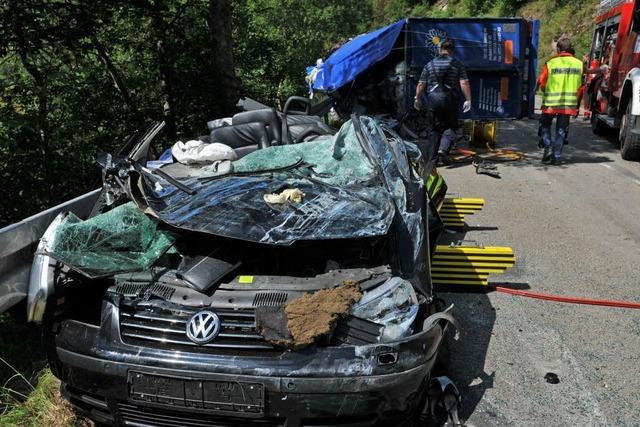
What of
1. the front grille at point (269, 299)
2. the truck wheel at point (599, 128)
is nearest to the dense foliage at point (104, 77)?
the front grille at point (269, 299)

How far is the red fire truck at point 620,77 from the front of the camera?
9047 millimetres

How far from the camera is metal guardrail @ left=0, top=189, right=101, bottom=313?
2.87m

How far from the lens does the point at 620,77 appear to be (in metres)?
10.1

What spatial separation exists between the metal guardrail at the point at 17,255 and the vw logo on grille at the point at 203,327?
1.03m

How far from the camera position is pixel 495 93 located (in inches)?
381

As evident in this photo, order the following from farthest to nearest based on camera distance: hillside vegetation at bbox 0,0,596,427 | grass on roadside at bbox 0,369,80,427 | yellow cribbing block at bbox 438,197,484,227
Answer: yellow cribbing block at bbox 438,197,484,227 → hillside vegetation at bbox 0,0,596,427 → grass on roadside at bbox 0,369,80,427

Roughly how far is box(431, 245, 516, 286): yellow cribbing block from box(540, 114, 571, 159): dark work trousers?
5332mm

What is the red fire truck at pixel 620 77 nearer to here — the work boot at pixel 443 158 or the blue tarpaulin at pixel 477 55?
the blue tarpaulin at pixel 477 55

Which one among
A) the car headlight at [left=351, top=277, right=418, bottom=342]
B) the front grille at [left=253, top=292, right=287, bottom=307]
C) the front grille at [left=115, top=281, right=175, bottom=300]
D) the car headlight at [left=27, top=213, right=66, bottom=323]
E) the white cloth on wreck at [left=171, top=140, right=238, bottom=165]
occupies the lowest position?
the car headlight at [left=351, top=277, right=418, bottom=342]

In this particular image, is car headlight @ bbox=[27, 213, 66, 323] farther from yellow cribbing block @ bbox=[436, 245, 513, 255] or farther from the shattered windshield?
yellow cribbing block @ bbox=[436, 245, 513, 255]

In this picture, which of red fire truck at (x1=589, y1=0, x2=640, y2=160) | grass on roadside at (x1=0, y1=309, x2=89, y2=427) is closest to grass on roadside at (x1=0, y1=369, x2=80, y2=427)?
grass on roadside at (x1=0, y1=309, x2=89, y2=427)

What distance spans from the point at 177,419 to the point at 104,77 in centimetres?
600

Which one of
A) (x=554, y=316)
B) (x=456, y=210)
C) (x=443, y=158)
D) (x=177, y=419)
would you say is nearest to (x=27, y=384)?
(x=177, y=419)

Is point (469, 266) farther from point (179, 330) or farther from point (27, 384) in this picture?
point (27, 384)
